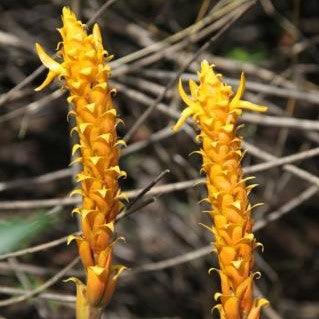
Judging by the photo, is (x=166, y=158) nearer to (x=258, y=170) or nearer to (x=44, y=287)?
(x=258, y=170)

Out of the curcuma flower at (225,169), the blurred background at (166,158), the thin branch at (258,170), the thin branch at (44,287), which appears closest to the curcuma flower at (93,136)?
the curcuma flower at (225,169)

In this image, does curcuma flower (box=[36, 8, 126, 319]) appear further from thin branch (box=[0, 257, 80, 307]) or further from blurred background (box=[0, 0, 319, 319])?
blurred background (box=[0, 0, 319, 319])

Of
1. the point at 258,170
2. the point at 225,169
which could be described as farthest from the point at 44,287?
the point at 225,169

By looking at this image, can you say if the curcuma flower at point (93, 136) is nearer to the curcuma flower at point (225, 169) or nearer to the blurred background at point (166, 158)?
the curcuma flower at point (225, 169)

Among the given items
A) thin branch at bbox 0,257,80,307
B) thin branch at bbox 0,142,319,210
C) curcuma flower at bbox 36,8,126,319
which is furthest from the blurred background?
curcuma flower at bbox 36,8,126,319

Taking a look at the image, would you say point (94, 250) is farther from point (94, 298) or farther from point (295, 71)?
point (295, 71)
